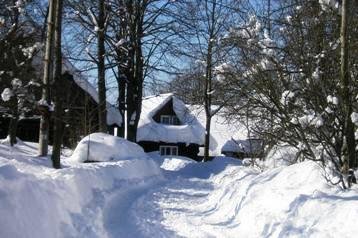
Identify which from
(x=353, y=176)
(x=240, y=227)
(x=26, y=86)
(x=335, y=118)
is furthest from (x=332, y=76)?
(x=26, y=86)

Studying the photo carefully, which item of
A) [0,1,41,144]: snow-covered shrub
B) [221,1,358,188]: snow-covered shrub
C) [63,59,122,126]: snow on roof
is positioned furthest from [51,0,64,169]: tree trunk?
[63,59,122,126]: snow on roof

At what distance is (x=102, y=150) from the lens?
2031 centimetres

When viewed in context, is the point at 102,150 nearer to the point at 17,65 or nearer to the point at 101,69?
the point at 17,65

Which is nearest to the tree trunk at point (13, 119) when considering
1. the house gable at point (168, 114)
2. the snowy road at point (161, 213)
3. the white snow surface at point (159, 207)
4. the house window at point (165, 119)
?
the white snow surface at point (159, 207)

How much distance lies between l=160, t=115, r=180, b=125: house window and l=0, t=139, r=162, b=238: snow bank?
3458 cm

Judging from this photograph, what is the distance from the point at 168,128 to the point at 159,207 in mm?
34228

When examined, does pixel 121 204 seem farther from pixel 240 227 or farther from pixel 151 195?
pixel 240 227

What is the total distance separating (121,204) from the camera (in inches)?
502

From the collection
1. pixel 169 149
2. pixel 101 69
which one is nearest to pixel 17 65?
pixel 101 69

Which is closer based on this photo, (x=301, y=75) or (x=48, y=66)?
(x=301, y=75)

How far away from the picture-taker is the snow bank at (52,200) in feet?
20.0

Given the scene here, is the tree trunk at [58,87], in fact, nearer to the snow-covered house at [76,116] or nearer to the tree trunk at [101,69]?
the snow-covered house at [76,116]

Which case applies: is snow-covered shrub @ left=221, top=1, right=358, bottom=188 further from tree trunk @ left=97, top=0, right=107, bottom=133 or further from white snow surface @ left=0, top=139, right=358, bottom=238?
tree trunk @ left=97, top=0, right=107, bottom=133

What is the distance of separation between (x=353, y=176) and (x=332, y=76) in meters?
1.95
